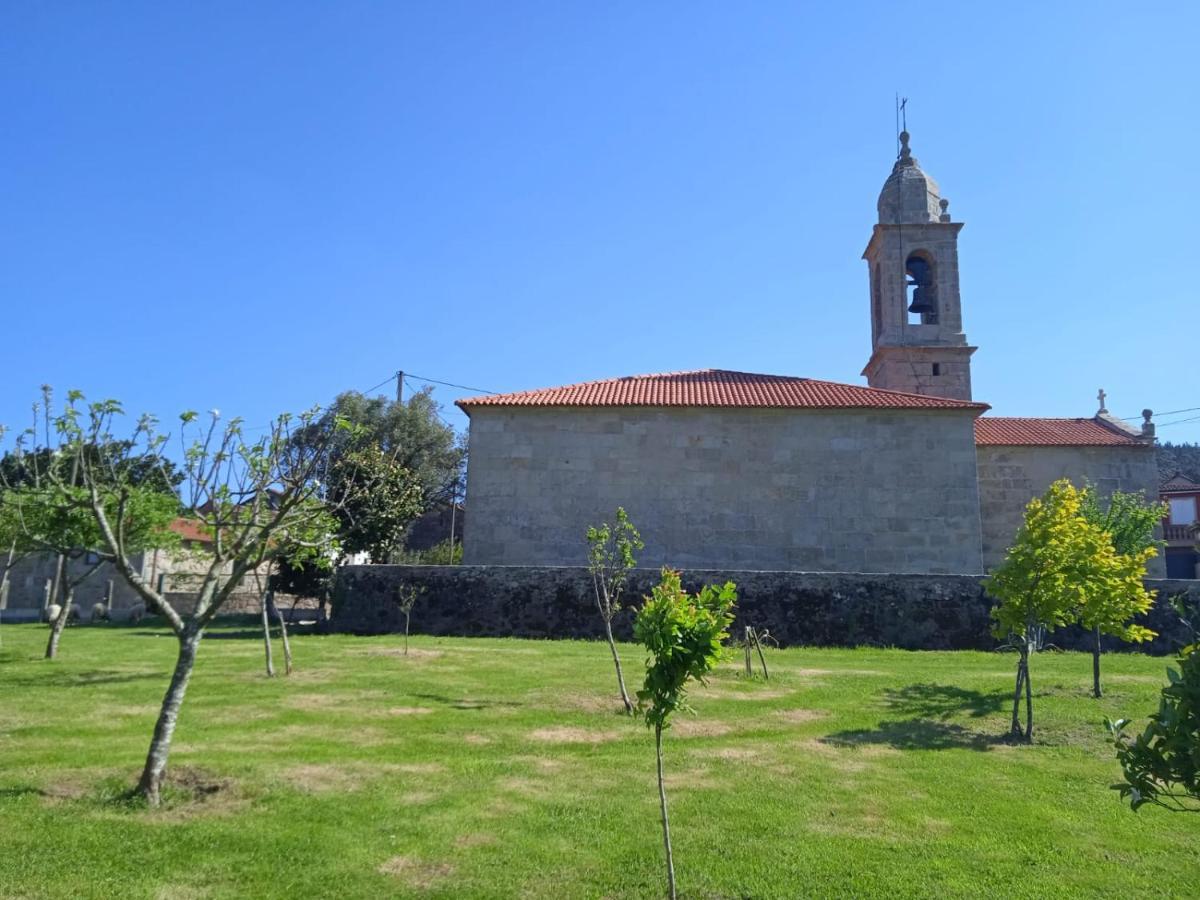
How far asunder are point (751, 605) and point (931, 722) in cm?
863

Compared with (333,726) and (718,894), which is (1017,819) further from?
(333,726)

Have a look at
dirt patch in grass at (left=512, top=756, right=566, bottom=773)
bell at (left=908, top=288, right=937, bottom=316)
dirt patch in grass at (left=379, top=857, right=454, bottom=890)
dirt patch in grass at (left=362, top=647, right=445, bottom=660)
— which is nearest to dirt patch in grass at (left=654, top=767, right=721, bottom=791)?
dirt patch in grass at (left=512, top=756, right=566, bottom=773)

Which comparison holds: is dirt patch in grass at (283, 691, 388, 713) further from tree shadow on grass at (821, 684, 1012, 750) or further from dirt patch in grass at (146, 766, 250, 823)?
tree shadow on grass at (821, 684, 1012, 750)

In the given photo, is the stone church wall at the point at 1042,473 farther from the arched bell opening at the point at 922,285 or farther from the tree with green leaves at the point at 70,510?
the tree with green leaves at the point at 70,510

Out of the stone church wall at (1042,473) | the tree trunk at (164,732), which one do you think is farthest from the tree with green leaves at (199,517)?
the stone church wall at (1042,473)

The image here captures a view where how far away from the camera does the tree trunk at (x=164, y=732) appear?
775cm

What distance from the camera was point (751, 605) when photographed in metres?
20.4

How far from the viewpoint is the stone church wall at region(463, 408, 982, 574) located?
24.3 meters

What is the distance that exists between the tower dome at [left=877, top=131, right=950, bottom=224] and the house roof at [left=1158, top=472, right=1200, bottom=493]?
21.8 metres


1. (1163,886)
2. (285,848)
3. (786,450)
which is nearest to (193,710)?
(285,848)

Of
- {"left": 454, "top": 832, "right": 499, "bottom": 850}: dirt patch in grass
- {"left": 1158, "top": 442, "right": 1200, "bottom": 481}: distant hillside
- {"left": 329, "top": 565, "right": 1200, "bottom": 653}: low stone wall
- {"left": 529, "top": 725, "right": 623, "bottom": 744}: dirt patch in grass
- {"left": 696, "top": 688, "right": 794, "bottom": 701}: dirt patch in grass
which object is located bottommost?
{"left": 454, "top": 832, "right": 499, "bottom": 850}: dirt patch in grass

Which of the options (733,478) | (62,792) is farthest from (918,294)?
(62,792)

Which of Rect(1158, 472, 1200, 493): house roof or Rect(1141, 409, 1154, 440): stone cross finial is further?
Rect(1158, 472, 1200, 493): house roof

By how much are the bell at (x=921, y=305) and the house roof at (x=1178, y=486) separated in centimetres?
2052
